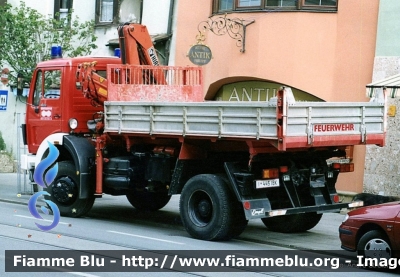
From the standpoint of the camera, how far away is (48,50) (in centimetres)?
2217

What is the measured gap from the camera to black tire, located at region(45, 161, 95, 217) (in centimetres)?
1518

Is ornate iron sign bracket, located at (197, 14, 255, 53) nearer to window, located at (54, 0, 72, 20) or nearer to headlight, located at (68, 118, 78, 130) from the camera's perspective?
headlight, located at (68, 118, 78, 130)

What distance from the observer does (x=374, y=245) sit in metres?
10.5

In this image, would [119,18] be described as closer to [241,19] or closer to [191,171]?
[241,19]

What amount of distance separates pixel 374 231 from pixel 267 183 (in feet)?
7.74

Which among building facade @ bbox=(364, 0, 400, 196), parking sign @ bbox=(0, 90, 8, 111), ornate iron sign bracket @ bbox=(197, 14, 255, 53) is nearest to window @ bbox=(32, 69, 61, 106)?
parking sign @ bbox=(0, 90, 8, 111)

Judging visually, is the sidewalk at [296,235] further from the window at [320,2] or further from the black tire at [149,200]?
the window at [320,2]

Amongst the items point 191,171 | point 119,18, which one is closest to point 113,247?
point 191,171

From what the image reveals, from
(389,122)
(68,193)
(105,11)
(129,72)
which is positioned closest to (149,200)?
(68,193)

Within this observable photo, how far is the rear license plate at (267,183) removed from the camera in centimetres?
1245

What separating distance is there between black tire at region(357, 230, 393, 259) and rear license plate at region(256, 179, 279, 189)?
2143 mm

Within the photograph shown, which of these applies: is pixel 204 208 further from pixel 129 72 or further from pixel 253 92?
pixel 253 92

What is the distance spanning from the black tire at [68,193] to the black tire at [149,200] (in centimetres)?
179

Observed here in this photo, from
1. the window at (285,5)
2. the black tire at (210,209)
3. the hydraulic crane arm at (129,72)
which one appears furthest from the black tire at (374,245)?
the window at (285,5)
